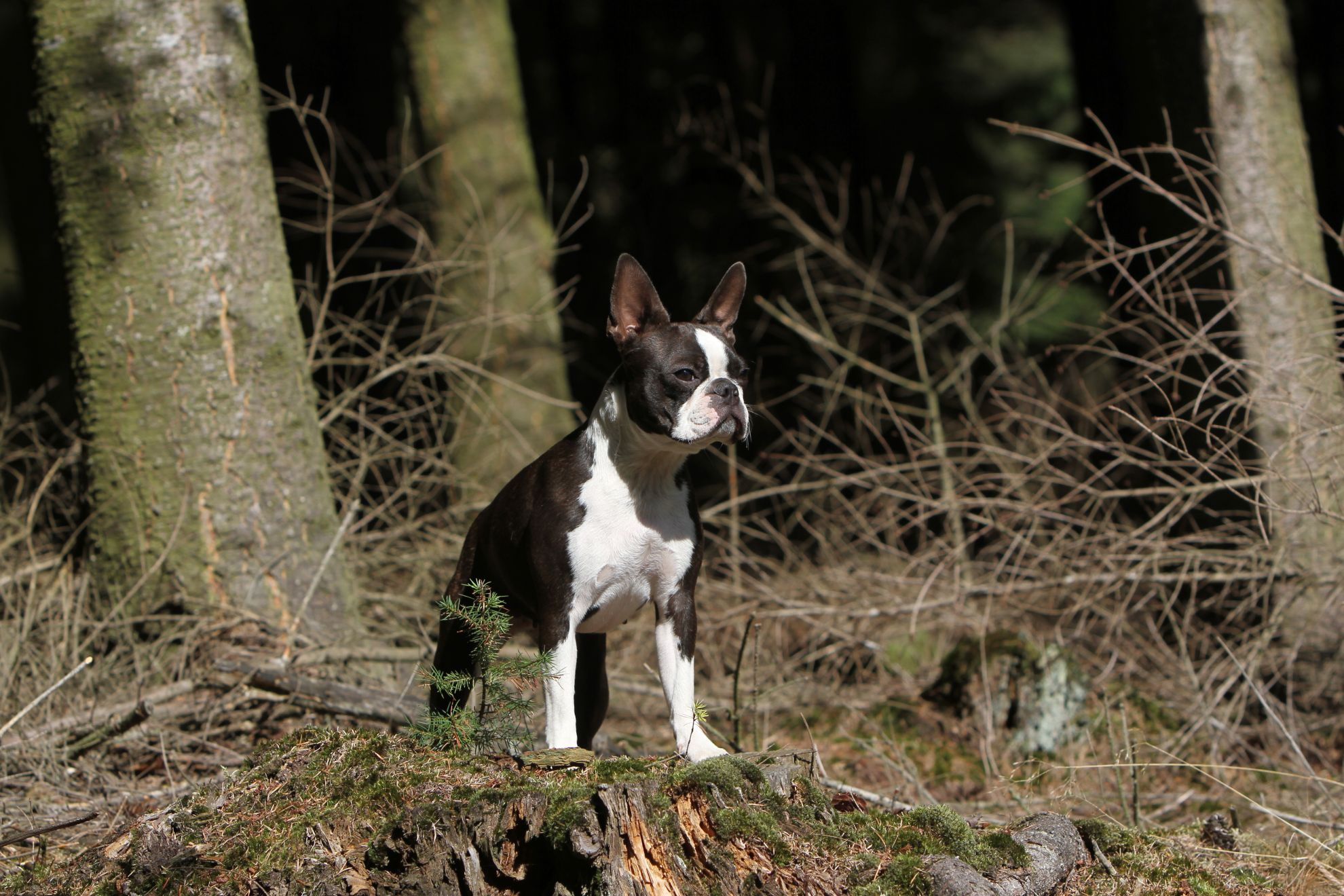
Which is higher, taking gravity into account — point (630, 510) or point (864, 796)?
point (630, 510)

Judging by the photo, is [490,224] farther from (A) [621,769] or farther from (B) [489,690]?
(A) [621,769]

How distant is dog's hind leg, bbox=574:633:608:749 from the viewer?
14.2ft

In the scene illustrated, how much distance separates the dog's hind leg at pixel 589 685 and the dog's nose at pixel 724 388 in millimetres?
1049

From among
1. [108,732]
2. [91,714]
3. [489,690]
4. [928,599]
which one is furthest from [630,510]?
[928,599]

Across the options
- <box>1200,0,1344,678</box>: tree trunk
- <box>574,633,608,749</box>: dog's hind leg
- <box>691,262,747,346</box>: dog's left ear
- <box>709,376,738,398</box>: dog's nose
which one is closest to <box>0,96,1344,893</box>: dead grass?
<box>1200,0,1344,678</box>: tree trunk

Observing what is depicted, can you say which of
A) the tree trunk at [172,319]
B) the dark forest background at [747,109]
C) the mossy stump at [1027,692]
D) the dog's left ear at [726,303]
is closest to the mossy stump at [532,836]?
the dog's left ear at [726,303]

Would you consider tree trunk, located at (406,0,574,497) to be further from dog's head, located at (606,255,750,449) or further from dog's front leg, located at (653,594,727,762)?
dog's front leg, located at (653,594,727,762)

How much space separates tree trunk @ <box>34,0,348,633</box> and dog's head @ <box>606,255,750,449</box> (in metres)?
2.39

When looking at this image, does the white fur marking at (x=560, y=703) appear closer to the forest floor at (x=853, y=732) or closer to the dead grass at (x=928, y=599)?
the forest floor at (x=853, y=732)

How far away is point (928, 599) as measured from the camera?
6.96 meters

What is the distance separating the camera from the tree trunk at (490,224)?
7922 millimetres

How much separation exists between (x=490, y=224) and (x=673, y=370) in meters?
4.93

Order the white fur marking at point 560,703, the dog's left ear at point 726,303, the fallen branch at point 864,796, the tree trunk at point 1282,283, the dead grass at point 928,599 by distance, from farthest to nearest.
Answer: the tree trunk at point 1282,283 → the dead grass at point 928,599 → the dog's left ear at point 726,303 → the fallen branch at point 864,796 → the white fur marking at point 560,703

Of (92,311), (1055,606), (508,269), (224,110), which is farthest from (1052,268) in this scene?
(92,311)
